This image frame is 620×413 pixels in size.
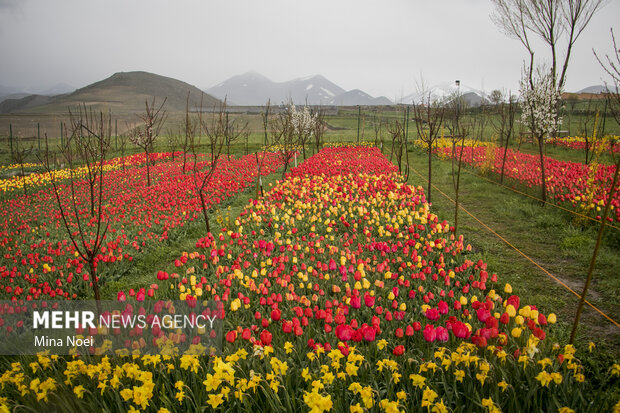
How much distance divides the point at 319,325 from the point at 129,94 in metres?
180

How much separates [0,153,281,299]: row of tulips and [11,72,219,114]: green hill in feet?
403

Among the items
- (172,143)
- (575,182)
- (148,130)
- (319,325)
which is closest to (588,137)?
(575,182)

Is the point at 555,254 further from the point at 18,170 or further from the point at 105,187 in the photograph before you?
the point at 18,170

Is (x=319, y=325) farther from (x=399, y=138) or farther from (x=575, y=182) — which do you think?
(x=399, y=138)

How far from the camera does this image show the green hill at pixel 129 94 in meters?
133

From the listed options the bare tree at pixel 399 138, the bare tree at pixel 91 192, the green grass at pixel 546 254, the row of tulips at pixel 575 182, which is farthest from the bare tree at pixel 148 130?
the row of tulips at pixel 575 182

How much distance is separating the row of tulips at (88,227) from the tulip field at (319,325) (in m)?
0.06

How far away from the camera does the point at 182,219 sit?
9.23m

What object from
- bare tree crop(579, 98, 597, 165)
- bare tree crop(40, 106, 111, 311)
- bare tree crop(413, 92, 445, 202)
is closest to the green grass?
bare tree crop(413, 92, 445, 202)

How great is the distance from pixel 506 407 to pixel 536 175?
11.4 m

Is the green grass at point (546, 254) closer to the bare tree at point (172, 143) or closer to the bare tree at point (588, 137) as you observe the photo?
the bare tree at point (588, 137)

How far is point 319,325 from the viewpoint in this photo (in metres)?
3.75

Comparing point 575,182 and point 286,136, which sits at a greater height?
point 286,136

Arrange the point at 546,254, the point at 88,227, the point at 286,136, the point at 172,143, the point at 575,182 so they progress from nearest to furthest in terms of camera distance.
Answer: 1. the point at 546,254
2. the point at 88,227
3. the point at 575,182
4. the point at 286,136
5. the point at 172,143
